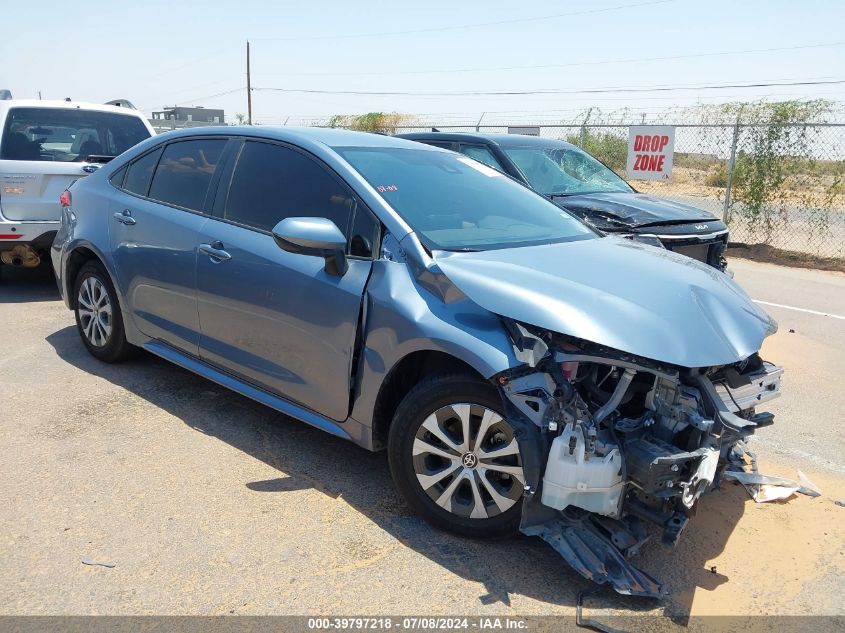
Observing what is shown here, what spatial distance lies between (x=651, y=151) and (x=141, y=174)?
10486mm

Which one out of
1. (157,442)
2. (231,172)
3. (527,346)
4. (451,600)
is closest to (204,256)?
(231,172)

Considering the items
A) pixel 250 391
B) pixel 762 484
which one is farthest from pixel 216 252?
pixel 762 484

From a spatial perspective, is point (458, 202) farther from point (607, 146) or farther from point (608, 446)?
point (607, 146)

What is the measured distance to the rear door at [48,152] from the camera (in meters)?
7.52

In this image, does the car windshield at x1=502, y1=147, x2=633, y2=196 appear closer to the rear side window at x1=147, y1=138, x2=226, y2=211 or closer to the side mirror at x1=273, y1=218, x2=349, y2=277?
the rear side window at x1=147, y1=138, x2=226, y2=211

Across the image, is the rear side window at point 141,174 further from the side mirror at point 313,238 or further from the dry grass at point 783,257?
the dry grass at point 783,257

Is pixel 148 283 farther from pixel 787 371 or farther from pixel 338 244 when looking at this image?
pixel 787 371

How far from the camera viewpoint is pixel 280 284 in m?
3.87

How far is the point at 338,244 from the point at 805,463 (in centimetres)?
293

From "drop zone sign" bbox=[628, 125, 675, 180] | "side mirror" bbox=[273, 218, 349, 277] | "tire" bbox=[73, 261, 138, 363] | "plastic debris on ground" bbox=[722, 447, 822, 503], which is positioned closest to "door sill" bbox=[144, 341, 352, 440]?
"tire" bbox=[73, 261, 138, 363]

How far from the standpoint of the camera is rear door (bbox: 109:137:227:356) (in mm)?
4535

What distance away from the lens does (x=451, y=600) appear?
2.93 m

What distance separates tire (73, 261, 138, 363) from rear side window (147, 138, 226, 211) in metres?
0.83

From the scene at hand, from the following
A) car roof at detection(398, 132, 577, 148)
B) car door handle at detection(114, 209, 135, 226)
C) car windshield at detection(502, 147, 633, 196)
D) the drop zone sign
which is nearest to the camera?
car door handle at detection(114, 209, 135, 226)
